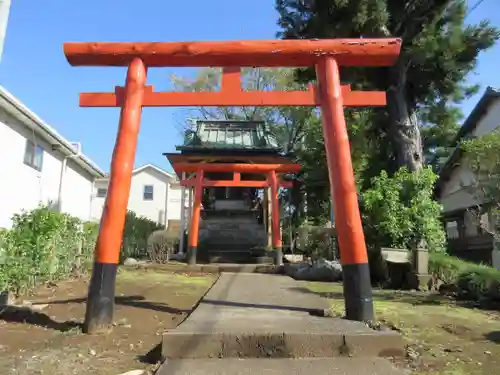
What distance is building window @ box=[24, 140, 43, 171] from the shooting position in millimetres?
11300

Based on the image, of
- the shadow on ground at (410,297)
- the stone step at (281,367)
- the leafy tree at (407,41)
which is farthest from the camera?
the leafy tree at (407,41)

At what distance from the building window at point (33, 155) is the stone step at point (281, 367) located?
31.7ft

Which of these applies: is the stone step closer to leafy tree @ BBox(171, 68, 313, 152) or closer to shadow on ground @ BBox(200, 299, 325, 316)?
shadow on ground @ BBox(200, 299, 325, 316)

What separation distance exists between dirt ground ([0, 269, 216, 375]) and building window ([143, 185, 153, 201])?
94.5ft

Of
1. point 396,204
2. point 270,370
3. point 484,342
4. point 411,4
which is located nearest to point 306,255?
point 396,204

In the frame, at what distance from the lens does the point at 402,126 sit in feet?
39.0

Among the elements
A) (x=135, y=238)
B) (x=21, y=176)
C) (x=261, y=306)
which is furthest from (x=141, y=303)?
(x=135, y=238)

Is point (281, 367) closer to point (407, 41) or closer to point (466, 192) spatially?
point (407, 41)

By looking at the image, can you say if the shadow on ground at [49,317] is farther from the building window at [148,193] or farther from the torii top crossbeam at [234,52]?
the building window at [148,193]

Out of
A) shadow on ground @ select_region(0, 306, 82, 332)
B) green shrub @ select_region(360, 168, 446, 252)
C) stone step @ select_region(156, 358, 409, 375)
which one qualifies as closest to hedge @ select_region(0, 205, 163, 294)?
shadow on ground @ select_region(0, 306, 82, 332)

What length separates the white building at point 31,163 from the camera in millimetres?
10109

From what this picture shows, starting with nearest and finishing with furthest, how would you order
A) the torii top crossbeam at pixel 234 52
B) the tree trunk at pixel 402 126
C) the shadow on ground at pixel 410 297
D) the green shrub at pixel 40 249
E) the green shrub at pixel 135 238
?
the torii top crossbeam at pixel 234 52, the green shrub at pixel 40 249, the shadow on ground at pixel 410 297, the tree trunk at pixel 402 126, the green shrub at pixel 135 238

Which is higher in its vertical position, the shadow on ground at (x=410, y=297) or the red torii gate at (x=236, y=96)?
the red torii gate at (x=236, y=96)

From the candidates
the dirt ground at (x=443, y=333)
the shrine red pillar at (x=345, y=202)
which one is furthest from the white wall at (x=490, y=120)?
the shrine red pillar at (x=345, y=202)
